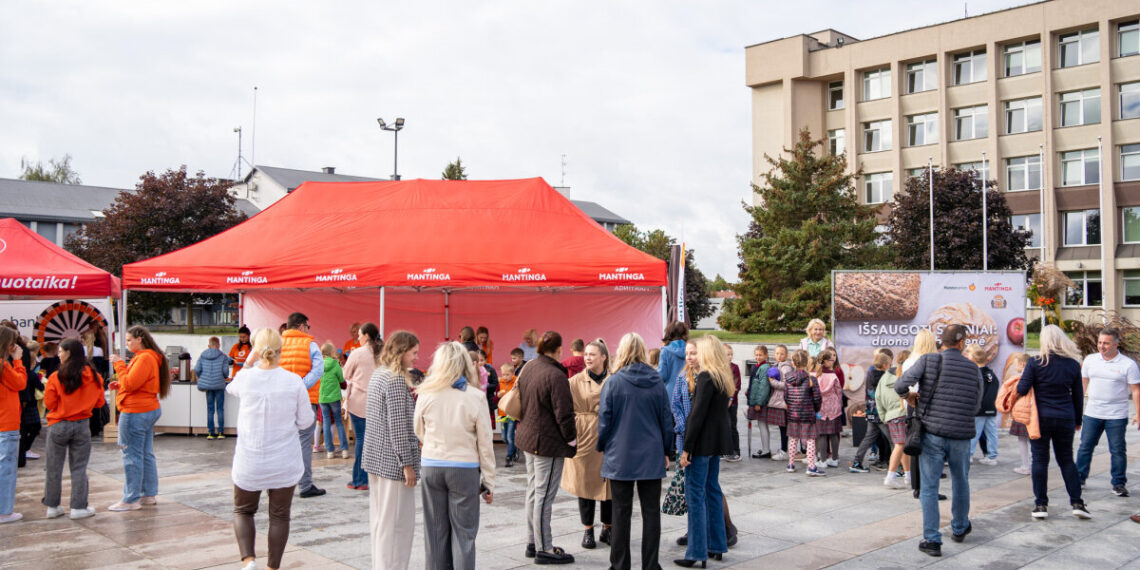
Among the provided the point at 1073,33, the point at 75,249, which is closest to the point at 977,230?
the point at 1073,33

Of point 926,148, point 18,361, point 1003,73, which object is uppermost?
point 1003,73

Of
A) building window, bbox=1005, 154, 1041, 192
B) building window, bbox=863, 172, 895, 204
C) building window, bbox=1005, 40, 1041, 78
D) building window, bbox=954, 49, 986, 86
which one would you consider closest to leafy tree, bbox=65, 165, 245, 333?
building window, bbox=863, 172, 895, 204

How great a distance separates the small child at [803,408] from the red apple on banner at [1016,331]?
4.94 meters

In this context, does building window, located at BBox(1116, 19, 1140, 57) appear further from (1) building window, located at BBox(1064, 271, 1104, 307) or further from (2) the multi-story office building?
(1) building window, located at BBox(1064, 271, 1104, 307)

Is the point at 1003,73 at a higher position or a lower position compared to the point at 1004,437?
higher

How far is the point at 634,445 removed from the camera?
18.8 feet

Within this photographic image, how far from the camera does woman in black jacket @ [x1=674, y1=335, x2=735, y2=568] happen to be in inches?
237

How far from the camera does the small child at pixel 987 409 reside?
401 inches

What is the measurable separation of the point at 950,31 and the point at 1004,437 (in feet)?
117

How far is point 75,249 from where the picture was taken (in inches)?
1585

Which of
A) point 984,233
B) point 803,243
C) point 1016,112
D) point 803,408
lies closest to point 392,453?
point 803,408

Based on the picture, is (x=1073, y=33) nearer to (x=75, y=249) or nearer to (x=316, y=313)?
(x=316, y=313)

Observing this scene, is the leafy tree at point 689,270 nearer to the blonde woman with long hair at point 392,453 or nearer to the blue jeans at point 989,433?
the blue jeans at point 989,433

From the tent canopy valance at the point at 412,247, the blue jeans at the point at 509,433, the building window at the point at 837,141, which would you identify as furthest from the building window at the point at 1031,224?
the blue jeans at the point at 509,433
